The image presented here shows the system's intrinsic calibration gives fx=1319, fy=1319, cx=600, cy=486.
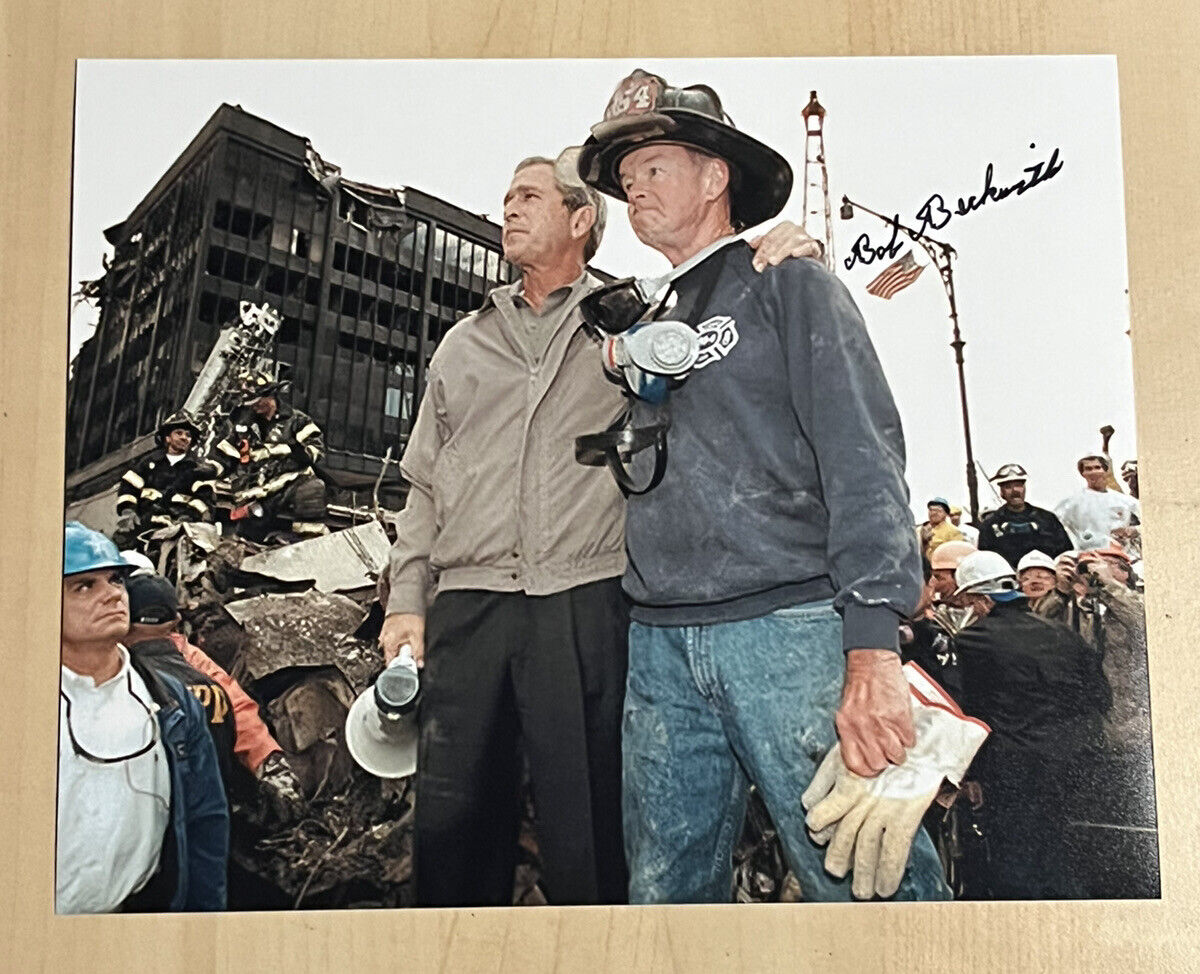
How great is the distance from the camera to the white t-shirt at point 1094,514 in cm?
169

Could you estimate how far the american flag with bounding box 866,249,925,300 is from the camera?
1702 millimetres

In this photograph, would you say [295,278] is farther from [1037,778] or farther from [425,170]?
[1037,778]

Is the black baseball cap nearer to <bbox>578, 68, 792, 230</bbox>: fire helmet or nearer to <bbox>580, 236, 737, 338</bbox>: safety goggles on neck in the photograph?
<bbox>580, 236, 737, 338</bbox>: safety goggles on neck

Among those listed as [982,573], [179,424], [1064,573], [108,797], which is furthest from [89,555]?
[1064,573]

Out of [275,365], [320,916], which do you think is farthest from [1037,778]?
[275,365]

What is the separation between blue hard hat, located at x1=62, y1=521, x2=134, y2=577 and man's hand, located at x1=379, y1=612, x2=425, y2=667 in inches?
13.2

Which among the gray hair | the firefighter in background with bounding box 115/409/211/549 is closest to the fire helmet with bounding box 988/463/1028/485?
the gray hair

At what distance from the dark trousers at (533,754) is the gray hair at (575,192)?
444mm

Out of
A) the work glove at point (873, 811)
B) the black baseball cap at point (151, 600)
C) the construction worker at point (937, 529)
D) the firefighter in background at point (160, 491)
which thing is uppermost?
the firefighter in background at point (160, 491)

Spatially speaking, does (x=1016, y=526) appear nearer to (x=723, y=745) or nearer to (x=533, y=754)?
(x=723, y=745)

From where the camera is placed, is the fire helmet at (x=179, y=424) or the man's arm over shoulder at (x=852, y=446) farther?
the fire helmet at (x=179, y=424)

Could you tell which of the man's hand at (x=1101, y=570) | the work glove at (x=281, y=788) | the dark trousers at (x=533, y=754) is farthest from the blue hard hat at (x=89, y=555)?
the man's hand at (x=1101, y=570)
